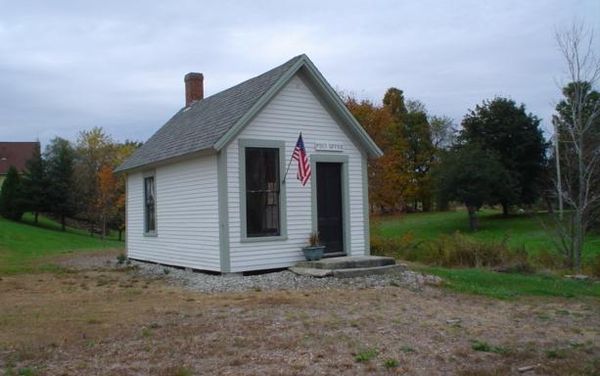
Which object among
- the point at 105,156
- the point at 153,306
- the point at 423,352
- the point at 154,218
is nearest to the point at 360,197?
the point at 154,218

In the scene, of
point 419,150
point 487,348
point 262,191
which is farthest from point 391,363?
point 419,150

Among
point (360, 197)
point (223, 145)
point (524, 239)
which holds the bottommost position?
point (524, 239)

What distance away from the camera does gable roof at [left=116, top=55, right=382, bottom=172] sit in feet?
48.3

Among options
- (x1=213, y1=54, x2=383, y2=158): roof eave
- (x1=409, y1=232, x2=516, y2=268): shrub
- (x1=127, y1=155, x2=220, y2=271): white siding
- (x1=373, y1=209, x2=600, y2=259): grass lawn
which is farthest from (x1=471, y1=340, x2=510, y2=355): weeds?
(x1=373, y1=209, x2=600, y2=259): grass lawn

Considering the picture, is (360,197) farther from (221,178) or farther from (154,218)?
(154,218)

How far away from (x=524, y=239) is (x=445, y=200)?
10.7 meters

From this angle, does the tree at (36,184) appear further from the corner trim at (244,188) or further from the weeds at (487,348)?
the weeds at (487,348)

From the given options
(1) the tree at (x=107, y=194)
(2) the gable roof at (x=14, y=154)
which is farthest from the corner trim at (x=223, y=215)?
(2) the gable roof at (x=14, y=154)

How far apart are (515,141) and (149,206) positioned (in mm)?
31533

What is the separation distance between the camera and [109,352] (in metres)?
7.39

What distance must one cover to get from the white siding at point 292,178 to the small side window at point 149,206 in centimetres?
495

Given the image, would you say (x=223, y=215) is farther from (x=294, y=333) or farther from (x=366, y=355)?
(x=366, y=355)

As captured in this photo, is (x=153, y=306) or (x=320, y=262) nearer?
(x=153, y=306)

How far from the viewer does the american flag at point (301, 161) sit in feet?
50.5
